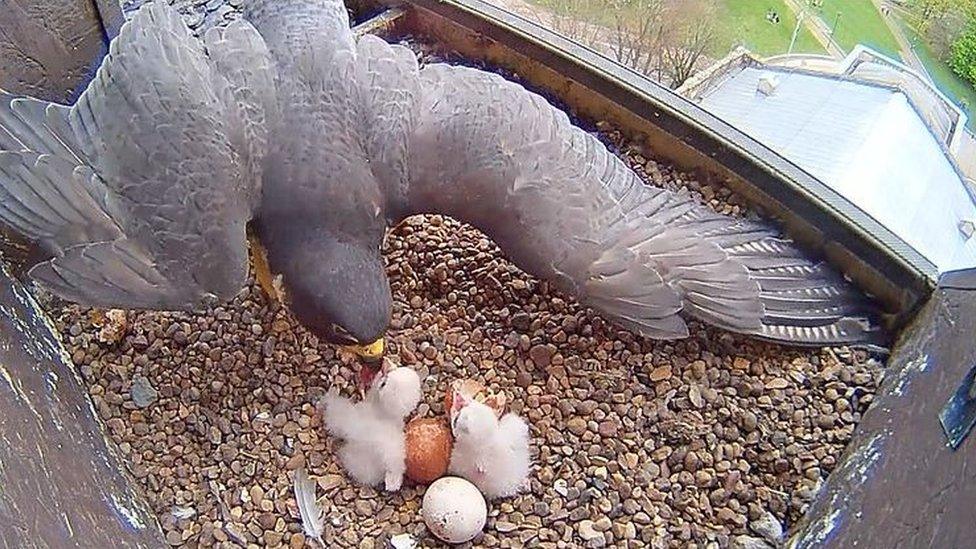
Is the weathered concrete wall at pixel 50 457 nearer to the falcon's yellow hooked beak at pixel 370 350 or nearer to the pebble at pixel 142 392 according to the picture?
the pebble at pixel 142 392

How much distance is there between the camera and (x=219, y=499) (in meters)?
1.53

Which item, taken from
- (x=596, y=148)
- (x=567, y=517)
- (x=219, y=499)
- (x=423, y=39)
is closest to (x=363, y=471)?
(x=219, y=499)

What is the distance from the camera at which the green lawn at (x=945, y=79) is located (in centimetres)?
180

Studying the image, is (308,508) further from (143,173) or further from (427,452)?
(143,173)

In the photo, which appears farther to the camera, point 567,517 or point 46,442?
point 567,517

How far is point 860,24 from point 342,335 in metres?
1.29

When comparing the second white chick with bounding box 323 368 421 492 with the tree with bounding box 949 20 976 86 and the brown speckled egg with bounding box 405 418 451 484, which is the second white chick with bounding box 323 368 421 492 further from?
the tree with bounding box 949 20 976 86

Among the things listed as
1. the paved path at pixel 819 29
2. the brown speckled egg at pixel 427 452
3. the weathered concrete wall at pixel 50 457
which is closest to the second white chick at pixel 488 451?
the brown speckled egg at pixel 427 452

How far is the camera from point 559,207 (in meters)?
1.55

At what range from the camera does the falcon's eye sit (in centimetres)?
141

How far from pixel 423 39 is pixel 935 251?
125 centimetres

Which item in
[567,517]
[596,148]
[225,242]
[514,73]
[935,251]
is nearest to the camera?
[225,242]

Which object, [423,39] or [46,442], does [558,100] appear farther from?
[46,442]

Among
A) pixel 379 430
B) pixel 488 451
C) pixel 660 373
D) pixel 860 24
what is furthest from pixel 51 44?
pixel 860 24
